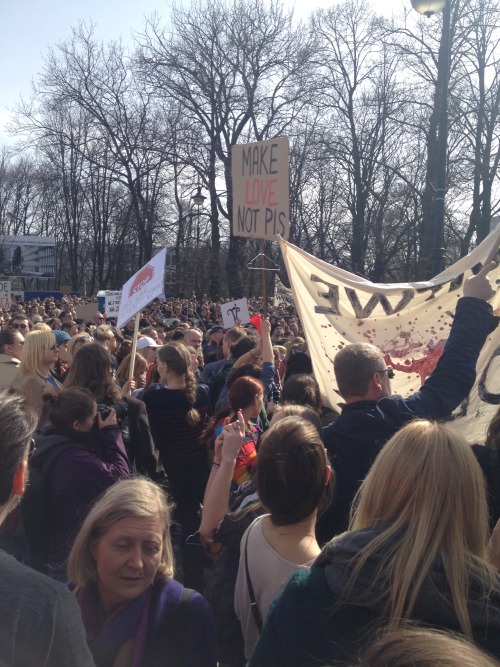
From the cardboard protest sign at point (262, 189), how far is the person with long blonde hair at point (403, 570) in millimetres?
4355

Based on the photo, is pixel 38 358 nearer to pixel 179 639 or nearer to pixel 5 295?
pixel 179 639

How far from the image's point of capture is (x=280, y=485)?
223 cm

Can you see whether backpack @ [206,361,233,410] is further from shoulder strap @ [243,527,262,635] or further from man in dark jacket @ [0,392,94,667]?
man in dark jacket @ [0,392,94,667]

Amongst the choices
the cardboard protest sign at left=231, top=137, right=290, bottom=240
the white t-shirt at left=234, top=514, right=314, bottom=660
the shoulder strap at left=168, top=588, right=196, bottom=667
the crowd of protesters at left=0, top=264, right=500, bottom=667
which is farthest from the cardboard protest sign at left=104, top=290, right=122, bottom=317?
the shoulder strap at left=168, top=588, right=196, bottom=667

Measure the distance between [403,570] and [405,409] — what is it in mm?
1241

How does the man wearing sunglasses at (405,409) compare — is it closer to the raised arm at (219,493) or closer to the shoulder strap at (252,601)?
the raised arm at (219,493)

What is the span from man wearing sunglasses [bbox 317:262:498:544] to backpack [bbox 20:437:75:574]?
118cm

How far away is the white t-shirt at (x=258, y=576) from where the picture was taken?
2.20 metres

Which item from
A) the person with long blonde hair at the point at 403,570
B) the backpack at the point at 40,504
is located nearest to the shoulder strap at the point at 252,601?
the person with long blonde hair at the point at 403,570

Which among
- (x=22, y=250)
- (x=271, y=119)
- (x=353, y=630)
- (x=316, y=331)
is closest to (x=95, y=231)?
(x=22, y=250)

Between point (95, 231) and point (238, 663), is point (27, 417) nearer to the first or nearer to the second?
Result: point (238, 663)

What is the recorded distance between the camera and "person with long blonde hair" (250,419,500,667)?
1440 mm

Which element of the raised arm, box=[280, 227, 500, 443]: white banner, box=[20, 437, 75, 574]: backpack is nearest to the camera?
the raised arm

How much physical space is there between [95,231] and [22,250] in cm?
1201
